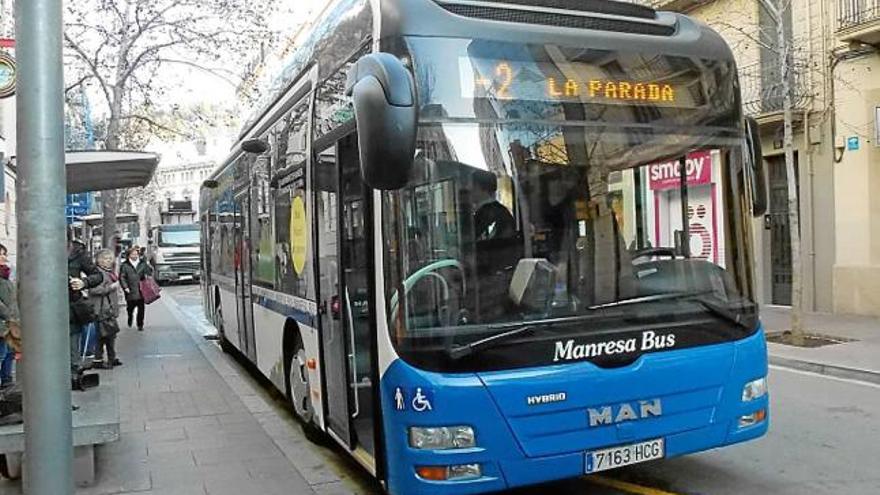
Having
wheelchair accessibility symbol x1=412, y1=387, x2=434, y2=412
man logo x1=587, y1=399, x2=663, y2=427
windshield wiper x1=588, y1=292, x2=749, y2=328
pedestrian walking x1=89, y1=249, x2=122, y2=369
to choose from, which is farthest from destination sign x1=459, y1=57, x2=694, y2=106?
pedestrian walking x1=89, y1=249, x2=122, y2=369

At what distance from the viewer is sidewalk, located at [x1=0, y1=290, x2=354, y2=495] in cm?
561

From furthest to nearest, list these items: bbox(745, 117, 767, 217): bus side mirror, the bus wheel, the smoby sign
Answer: the bus wheel → bbox(745, 117, 767, 217): bus side mirror → the smoby sign

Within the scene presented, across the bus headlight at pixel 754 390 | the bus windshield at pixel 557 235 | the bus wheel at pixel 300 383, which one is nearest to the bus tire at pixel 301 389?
the bus wheel at pixel 300 383

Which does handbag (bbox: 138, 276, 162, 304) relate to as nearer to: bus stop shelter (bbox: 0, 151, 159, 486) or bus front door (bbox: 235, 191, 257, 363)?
bus front door (bbox: 235, 191, 257, 363)

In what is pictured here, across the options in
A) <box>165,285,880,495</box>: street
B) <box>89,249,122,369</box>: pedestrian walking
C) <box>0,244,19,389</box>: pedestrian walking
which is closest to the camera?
<box>165,285,880,495</box>: street

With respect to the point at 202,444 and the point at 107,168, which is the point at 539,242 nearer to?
the point at 202,444

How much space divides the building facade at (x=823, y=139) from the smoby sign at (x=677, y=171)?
31.3 ft

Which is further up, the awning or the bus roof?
the bus roof

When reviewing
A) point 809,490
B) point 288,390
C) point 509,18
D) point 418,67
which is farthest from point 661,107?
point 288,390

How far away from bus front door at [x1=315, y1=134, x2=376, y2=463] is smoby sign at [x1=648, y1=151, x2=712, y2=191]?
65.8 inches

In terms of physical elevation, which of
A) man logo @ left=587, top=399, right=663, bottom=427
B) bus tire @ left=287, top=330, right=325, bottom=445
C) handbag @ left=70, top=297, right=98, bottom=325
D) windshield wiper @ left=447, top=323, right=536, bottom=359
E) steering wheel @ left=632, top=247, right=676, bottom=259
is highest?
steering wheel @ left=632, top=247, right=676, bottom=259

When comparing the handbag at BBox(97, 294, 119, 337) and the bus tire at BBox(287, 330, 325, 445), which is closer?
the bus tire at BBox(287, 330, 325, 445)

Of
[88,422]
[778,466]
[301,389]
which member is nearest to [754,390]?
[778,466]

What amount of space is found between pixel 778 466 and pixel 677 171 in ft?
7.85
